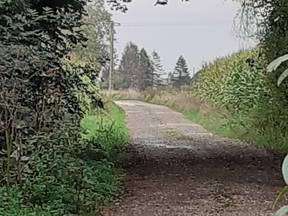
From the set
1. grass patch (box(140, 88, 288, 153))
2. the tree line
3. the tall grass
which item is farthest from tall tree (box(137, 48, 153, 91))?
the tall grass

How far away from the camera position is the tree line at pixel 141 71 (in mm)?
55375

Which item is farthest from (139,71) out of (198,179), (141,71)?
(198,179)

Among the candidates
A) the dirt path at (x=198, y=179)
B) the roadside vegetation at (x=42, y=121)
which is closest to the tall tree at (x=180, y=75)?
the dirt path at (x=198, y=179)

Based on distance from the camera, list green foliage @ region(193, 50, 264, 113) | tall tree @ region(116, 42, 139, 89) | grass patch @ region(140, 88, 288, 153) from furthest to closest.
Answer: tall tree @ region(116, 42, 139, 89) < green foliage @ region(193, 50, 264, 113) < grass patch @ region(140, 88, 288, 153)

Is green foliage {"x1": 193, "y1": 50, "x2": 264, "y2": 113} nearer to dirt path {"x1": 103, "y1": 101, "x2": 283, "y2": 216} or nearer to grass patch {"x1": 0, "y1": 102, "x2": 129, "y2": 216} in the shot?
dirt path {"x1": 103, "y1": 101, "x2": 283, "y2": 216}

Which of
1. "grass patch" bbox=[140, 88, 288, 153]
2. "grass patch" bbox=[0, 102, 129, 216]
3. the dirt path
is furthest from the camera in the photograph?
"grass patch" bbox=[140, 88, 288, 153]

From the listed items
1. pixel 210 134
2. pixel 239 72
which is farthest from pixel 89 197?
pixel 239 72

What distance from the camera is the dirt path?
7055mm

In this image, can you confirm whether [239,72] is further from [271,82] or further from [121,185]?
[121,185]

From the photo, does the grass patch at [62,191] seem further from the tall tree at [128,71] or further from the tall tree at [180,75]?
the tall tree at [128,71]

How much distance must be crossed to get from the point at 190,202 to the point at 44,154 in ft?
5.72

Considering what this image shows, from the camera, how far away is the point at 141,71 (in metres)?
56.4

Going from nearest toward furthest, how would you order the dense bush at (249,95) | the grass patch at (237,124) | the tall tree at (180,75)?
the dense bush at (249,95)
the grass patch at (237,124)
the tall tree at (180,75)

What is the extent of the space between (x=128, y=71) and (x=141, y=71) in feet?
4.30
